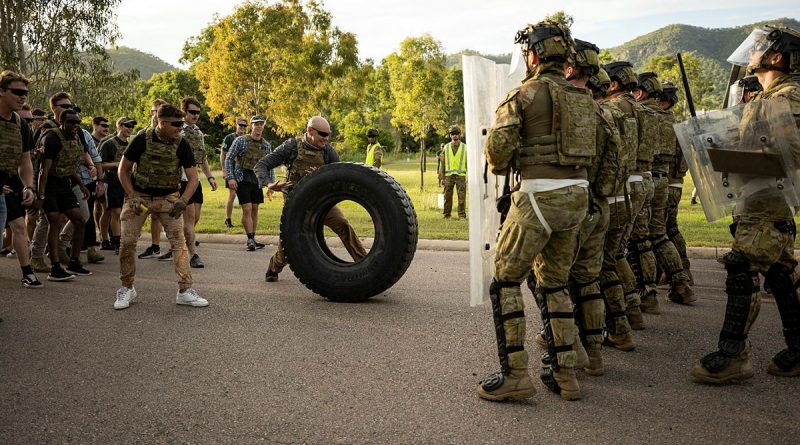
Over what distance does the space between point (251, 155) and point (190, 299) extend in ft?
15.3

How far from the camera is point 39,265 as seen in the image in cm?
875

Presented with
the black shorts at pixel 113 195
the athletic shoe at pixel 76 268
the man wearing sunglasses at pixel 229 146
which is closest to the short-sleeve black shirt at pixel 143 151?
the athletic shoe at pixel 76 268

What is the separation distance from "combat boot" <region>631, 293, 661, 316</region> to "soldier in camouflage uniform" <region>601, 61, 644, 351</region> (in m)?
0.24

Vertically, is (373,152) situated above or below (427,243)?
above

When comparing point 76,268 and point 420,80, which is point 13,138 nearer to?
point 76,268

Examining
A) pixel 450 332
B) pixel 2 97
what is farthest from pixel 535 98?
pixel 2 97

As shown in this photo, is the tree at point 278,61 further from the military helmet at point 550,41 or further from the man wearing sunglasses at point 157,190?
the military helmet at point 550,41

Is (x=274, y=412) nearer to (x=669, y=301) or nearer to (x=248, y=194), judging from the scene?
(x=669, y=301)

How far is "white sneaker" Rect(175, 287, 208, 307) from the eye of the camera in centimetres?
654

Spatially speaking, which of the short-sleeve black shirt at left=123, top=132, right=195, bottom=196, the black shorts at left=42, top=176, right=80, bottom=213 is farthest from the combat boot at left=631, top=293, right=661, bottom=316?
the black shorts at left=42, top=176, right=80, bottom=213

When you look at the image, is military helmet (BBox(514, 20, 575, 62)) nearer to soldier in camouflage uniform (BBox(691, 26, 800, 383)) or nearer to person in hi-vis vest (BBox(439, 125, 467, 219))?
soldier in camouflage uniform (BBox(691, 26, 800, 383))

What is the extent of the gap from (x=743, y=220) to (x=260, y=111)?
31973 mm

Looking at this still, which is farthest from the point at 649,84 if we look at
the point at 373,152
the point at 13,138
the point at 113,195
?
the point at 373,152

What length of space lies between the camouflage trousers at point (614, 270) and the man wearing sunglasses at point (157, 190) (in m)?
3.77
